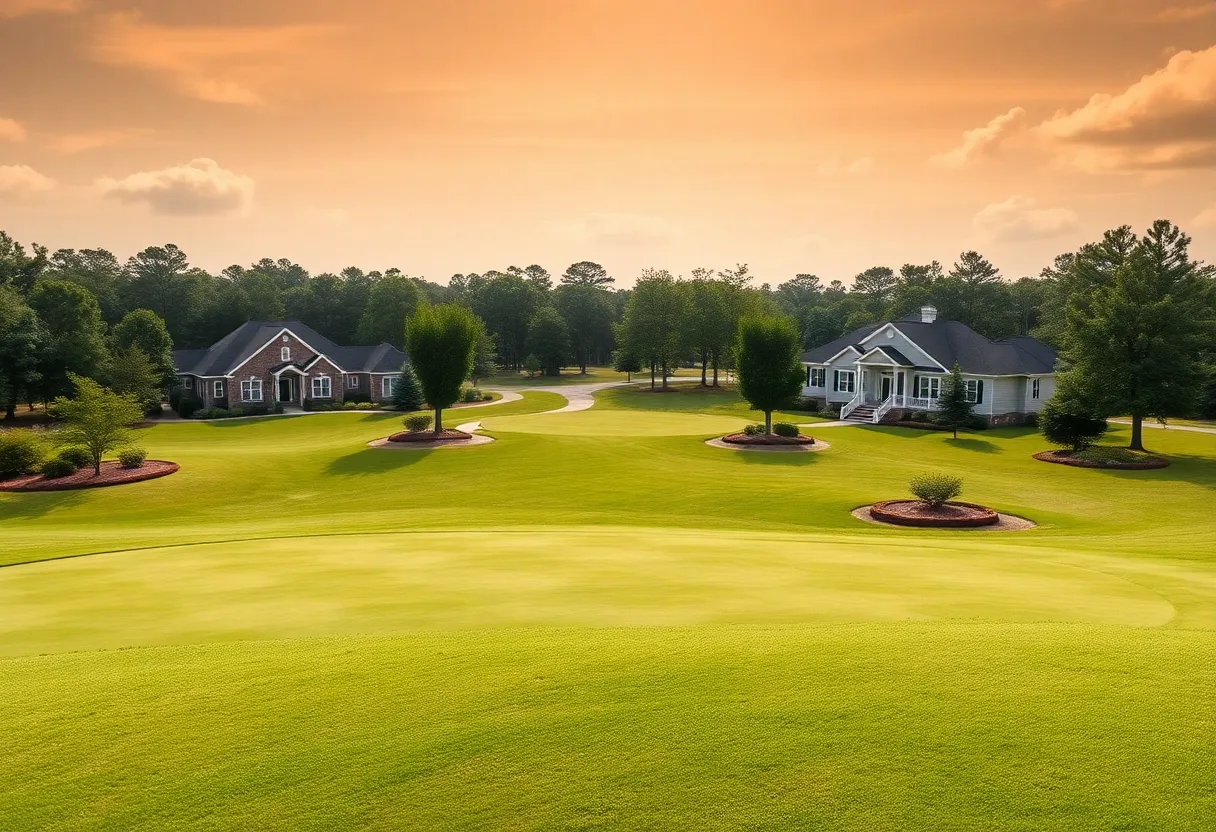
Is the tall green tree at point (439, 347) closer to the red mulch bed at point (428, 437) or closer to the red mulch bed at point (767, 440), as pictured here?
the red mulch bed at point (428, 437)

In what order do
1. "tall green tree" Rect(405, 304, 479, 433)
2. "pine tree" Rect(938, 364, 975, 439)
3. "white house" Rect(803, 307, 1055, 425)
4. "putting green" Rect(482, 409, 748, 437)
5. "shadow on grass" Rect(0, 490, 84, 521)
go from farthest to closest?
"white house" Rect(803, 307, 1055, 425), "pine tree" Rect(938, 364, 975, 439), "putting green" Rect(482, 409, 748, 437), "tall green tree" Rect(405, 304, 479, 433), "shadow on grass" Rect(0, 490, 84, 521)

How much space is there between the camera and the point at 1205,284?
44.6 m

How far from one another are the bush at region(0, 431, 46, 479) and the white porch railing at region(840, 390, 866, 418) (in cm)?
4638

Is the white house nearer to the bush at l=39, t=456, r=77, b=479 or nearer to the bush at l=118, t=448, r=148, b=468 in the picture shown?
the bush at l=118, t=448, r=148, b=468

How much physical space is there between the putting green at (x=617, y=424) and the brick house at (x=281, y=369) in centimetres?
2308

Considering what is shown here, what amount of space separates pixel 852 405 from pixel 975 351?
918 cm

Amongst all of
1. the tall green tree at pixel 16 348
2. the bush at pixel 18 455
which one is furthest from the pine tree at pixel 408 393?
the bush at pixel 18 455

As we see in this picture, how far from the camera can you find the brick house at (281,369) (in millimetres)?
68000

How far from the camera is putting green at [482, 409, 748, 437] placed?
46.6m

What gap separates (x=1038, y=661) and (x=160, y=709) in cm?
→ 729

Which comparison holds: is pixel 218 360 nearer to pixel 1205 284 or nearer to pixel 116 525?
pixel 116 525

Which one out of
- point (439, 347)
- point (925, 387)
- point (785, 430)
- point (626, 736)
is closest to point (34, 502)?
point (439, 347)

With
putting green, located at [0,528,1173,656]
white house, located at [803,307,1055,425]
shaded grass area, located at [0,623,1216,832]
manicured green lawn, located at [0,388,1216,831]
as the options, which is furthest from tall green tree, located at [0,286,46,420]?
shaded grass area, located at [0,623,1216,832]

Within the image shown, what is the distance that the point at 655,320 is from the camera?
91.1m
